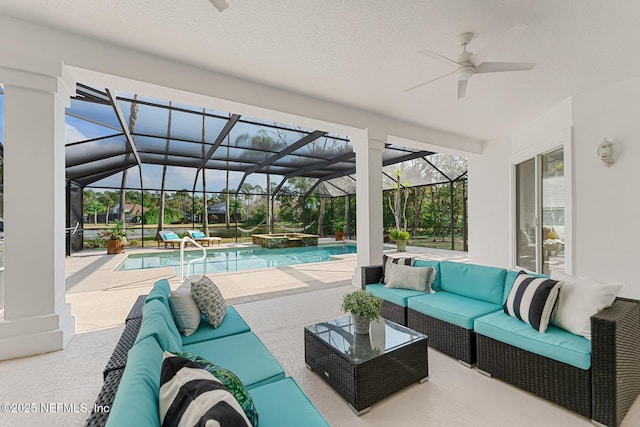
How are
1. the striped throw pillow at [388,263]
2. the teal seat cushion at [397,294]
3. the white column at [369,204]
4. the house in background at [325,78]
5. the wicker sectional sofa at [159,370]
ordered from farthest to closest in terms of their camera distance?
the white column at [369,204]
the striped throw pillow at [388,263]
the teal seat cushion at [397,294]
the house in background at [325,78]
the wicker sectional sofa at [159,370]

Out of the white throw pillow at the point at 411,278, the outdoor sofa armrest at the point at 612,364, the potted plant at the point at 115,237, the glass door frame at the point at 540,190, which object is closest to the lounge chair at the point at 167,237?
the potted plant at the point at 115,237

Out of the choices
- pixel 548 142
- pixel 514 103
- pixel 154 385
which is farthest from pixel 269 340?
pixel 548 142

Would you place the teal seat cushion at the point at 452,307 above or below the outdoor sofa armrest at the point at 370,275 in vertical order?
below

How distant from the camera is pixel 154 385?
0.95 meters

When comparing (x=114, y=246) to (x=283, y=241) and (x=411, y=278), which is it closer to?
(x=283, y=241)

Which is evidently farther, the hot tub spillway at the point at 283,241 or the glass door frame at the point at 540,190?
the hot tub spillway at the point at 283,241

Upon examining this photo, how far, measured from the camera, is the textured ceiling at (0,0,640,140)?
2387 millimetres

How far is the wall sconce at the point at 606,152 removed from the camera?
3676 millimetres

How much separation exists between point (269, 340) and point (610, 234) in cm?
444

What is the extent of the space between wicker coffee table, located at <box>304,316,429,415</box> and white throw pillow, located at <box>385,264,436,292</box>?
2.98 ft

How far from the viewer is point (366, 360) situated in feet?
6.05

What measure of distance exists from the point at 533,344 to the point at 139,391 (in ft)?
7.56

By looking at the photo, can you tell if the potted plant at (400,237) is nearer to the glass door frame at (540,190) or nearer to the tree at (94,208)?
the glass door frame at (540,190)

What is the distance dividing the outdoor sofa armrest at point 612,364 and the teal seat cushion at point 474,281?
0.94m
